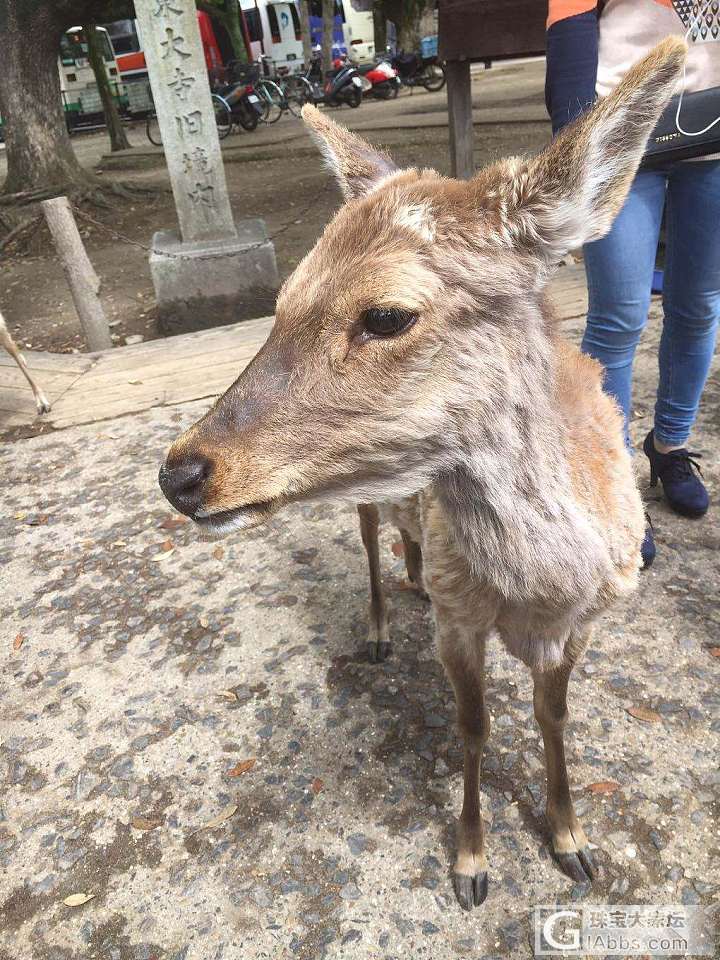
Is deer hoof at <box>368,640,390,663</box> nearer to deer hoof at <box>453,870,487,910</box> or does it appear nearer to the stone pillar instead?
deer hoof at <box>453,870,487,910</box>

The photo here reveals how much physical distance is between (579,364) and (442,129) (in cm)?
1547

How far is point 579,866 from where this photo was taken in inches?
83.4

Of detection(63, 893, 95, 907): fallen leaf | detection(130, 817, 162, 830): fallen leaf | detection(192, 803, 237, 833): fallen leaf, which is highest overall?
detection(63, 893, 95, 907): fallen leaf

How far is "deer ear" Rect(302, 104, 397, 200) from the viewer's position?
1936mm

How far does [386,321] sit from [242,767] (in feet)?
6.04

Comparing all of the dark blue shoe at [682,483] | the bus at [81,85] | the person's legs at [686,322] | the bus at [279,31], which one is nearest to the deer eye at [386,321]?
the person's legs at [686,322]

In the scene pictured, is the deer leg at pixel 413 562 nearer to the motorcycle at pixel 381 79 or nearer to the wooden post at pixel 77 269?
the wooden post at pixel 77 269

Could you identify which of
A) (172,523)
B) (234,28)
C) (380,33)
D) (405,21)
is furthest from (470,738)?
(380,33)

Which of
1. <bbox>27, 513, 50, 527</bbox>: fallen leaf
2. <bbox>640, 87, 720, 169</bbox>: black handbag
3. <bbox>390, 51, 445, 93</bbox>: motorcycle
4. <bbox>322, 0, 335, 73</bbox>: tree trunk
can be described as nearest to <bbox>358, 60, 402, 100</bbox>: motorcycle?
<bbox>390, 51, 445, 93</bbox>: motorcycle

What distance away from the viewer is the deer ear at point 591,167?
136cm

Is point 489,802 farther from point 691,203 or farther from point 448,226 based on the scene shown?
point 691,203

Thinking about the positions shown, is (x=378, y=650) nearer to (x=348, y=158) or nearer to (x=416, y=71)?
(x=348, y=158)

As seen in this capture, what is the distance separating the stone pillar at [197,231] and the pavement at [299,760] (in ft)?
11.8

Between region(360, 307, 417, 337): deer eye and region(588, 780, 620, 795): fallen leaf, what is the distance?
175 centimetres
